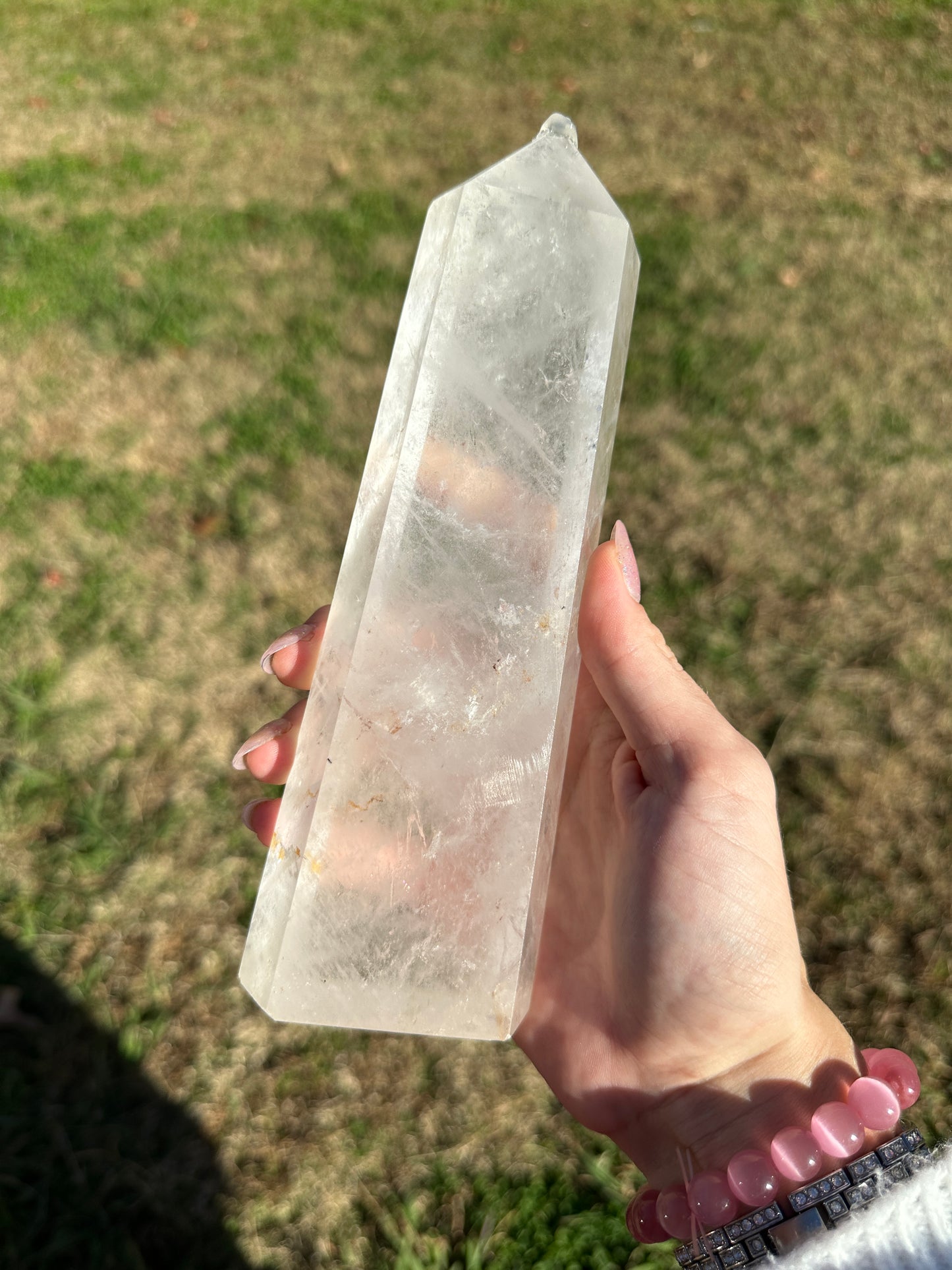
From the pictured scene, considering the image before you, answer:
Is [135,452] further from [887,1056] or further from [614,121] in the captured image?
[887,1056]

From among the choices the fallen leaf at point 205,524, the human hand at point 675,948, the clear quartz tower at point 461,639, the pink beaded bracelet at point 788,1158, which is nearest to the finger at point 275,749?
the clear quartz tower at point 461,639

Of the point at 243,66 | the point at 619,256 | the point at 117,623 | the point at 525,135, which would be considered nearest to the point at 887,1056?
A: the point at 619,256

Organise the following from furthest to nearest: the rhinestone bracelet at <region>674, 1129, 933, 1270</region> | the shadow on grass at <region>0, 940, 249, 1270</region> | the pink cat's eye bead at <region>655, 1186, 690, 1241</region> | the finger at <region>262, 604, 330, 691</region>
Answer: the shadow on grass at <region>0, 940, 249, 1270</region>
the finger at <region>262, 604, 330, 691</region>
the pink cat's eye bead at <region>655, 1186, 690, 1241</region>
the rhinestone bracelet at <region>674, 1129, 933, 1270</region>

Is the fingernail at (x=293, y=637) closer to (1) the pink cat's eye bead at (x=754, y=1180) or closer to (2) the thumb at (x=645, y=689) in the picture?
(2) the thumb at (x=645, y=689)

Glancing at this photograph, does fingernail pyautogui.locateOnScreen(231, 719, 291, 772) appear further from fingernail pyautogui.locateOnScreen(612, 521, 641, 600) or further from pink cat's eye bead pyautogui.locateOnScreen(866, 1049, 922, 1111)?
pink cat's eye bead pyautogui.locateOnScreen(866, 1049, 922, 1111)

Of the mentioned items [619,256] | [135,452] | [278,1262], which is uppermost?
[619,256]

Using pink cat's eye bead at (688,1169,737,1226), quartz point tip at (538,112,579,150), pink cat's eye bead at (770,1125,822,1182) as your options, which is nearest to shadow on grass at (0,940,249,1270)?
pink cat's eye bead at (688,1169,737,1226)

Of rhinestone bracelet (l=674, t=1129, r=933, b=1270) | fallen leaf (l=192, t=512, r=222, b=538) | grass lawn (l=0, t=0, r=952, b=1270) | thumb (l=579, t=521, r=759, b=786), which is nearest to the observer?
rhinestone bracelet (l=674, t=1129, r=933, b=1270)
